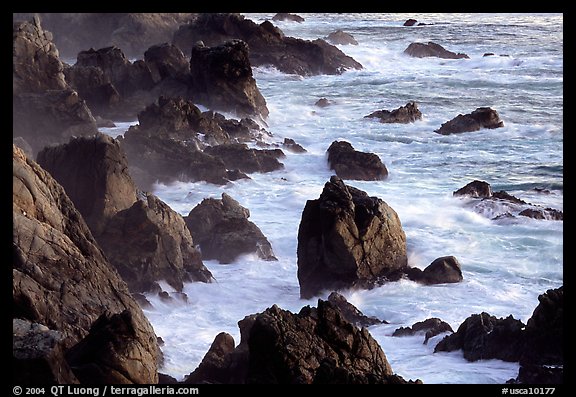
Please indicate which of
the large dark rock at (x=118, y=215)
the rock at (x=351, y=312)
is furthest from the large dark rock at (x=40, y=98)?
the rock at (x=351, y=312)

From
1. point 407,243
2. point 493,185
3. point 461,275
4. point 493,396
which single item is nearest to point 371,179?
point 493,185

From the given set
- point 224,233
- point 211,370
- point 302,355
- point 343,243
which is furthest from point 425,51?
point 302,355

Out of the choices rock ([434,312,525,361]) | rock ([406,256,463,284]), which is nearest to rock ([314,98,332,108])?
rock ([406,256,463,284])

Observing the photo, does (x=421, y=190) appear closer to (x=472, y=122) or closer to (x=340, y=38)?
(x=472, y=122)

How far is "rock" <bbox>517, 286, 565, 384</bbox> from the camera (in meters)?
12.9

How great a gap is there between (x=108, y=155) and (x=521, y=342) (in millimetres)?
8598

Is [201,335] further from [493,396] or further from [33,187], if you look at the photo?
[493,396]

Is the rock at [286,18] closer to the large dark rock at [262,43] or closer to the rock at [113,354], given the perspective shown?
the large dark rock at [262,43]

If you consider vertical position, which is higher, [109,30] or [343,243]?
[109,30]

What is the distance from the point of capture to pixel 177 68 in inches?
1463

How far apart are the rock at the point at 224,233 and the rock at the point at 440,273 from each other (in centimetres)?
340

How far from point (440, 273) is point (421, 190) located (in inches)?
329

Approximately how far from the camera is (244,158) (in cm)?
2877

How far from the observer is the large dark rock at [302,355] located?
10.6 metres
